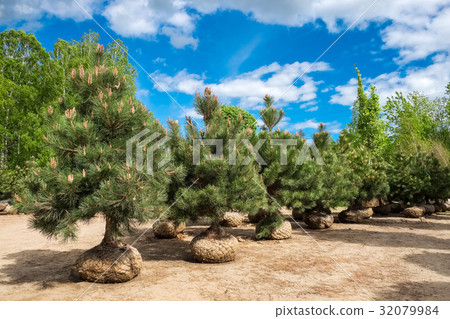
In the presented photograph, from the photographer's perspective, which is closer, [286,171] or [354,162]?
[286,171]

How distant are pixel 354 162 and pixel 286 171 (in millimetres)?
5844

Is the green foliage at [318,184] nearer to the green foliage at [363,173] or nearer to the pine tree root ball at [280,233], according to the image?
the pine tree root ball at [280,233]

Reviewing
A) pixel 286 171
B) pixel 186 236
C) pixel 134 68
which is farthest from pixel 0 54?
pixel 286 171

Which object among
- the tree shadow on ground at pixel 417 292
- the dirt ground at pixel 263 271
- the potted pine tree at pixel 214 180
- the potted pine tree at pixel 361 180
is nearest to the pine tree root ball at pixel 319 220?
the dirt ground at pixel 263 271

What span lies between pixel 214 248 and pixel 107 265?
7.37 ft

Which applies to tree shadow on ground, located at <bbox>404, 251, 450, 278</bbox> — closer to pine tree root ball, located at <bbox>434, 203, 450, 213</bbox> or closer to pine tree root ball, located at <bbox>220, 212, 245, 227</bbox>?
pine tree root ball, located at <bbox>220, 212, 245, 227</bbox>

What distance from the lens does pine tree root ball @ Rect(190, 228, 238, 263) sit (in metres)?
6.59

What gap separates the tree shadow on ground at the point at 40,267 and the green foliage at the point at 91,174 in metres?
1.18

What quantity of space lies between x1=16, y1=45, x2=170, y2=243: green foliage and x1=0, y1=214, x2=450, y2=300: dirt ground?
1.06 meters

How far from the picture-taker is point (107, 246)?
18.0 feet

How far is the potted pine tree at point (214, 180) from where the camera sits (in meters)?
6.36

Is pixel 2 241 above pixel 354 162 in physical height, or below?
below

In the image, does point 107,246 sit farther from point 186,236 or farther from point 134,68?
point 134,68

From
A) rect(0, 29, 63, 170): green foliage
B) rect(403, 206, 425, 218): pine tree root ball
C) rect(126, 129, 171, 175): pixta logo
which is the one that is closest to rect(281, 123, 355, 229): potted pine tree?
rect(403, 206, 425, 218): pine tree root ball
